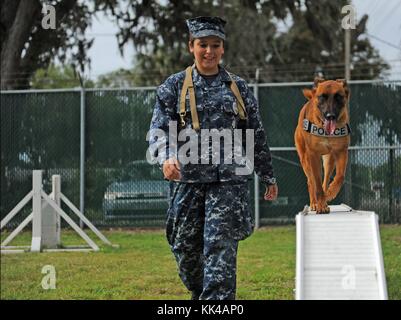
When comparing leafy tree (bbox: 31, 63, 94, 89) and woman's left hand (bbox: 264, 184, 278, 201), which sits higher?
leafy tree (bbox: 31, 63, 94, 89)

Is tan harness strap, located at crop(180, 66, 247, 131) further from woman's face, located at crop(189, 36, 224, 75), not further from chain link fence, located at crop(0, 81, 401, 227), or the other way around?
chain link fence, located at crop(0, 81, 401, 227)

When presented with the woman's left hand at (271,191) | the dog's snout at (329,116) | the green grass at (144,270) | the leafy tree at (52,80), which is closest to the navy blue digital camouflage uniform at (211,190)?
the woman's left hand at (271,191)

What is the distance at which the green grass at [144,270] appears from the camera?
16.2 ft

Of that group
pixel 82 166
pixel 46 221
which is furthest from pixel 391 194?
pixel 82 166

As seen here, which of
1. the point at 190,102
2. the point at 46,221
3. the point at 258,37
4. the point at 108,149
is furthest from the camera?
the point at 258,37

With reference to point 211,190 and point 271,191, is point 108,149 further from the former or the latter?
point 211,190

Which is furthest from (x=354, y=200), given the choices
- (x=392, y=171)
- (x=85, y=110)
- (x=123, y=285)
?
(x=85, y=110)

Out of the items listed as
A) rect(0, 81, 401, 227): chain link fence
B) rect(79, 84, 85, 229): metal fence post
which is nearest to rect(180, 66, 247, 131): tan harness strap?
rect(0, 81, 401, 227): chain link fence

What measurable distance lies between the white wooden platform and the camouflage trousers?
0.31m

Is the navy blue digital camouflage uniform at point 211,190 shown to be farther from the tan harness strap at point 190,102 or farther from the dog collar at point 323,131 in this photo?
the dog collar at point 323,131

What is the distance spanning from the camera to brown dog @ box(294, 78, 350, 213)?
358 centimetres

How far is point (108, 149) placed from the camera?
8.39m

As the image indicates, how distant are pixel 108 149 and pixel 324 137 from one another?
4.94m
